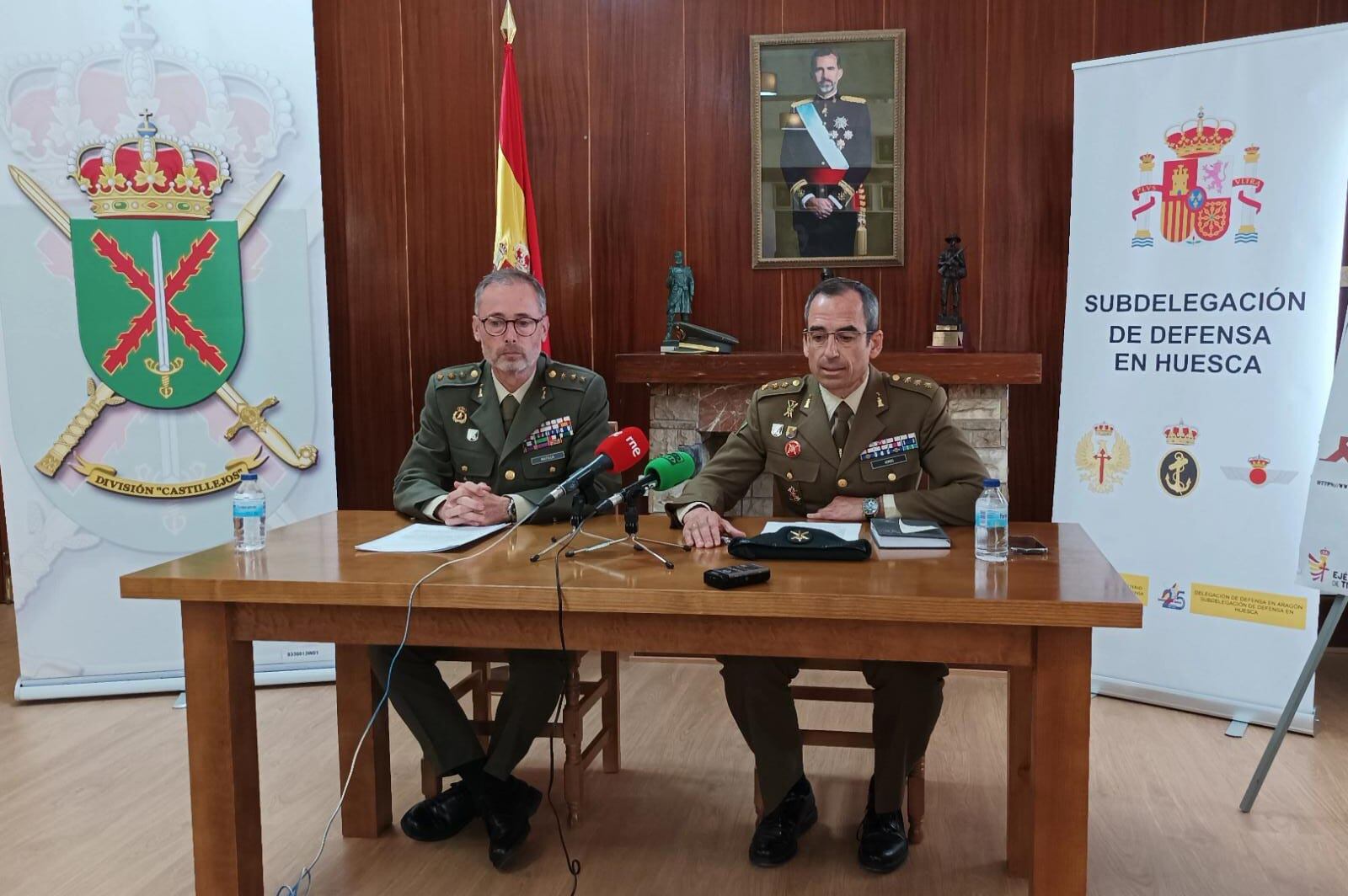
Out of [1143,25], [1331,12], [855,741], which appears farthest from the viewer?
[1143,25]

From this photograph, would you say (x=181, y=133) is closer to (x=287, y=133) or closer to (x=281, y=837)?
(x=287, y=133)

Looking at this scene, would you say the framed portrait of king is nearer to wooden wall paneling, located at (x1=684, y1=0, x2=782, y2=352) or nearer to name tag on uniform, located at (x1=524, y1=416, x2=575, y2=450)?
wooden wall paneling, located at (x1=684, y1=0, x2=782, y2=352)

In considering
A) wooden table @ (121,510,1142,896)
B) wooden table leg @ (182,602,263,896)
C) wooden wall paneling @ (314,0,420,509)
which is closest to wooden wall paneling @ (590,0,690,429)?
wooden wall paneling @ (314,0,420,509)

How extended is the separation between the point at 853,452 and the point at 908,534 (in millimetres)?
456

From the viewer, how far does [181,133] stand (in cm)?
323

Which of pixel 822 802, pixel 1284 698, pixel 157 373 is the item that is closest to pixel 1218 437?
pixel 1284 698

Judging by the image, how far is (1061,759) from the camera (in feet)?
5.24

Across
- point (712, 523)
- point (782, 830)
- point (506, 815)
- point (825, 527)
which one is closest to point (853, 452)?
point (825, 527)

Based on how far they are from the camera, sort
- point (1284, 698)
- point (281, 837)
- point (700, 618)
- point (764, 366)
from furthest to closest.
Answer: point (764, 366), point (1284, 698), point (281, 837), point (700, 618)

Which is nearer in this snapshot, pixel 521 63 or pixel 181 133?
pixel 181 133

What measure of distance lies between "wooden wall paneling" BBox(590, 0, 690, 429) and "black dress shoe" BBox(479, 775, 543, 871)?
6.30 ft

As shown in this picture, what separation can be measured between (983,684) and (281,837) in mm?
2177

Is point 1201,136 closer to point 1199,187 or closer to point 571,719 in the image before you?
point 1199,187

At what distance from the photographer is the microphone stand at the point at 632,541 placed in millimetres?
1907
